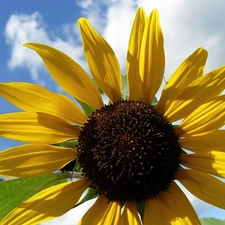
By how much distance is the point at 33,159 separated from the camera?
5.26ft

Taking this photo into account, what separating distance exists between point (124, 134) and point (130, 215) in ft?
0.85

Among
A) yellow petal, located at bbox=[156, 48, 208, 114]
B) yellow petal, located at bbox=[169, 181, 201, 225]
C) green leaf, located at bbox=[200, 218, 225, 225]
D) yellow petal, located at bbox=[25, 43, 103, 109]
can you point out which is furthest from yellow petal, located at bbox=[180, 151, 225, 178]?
green leaf, located at bbox=[200, 218, 225, 225]

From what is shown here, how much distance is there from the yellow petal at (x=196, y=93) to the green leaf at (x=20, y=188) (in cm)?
43

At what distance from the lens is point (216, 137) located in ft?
5.46

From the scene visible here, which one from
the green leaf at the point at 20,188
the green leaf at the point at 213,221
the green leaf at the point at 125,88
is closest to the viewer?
the green leaf at the point at 20,188

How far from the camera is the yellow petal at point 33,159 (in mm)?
1589

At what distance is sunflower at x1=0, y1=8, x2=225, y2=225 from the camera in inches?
63.6

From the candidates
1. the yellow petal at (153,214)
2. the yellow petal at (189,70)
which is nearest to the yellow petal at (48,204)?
the yellow petal at (153,214)

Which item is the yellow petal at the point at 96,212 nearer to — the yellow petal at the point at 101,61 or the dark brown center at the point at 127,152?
the dark brown center at the point at 127,152

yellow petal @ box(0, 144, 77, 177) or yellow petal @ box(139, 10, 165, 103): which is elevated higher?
yellow petal @ box(139, 10, 165, 103)

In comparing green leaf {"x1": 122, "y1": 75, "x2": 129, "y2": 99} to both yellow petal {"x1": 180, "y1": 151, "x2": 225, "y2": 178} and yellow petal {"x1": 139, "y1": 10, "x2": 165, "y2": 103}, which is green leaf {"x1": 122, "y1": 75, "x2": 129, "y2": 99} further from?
yellow petal {"x1": 180, "y1": 151, "x2": 225, "y2": 178}

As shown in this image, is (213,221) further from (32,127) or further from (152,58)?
(32,127)

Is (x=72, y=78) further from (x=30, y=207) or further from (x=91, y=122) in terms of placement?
(x=30, y=207)

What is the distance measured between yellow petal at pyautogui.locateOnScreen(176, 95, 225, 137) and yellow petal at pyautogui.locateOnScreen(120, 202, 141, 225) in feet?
0.99
